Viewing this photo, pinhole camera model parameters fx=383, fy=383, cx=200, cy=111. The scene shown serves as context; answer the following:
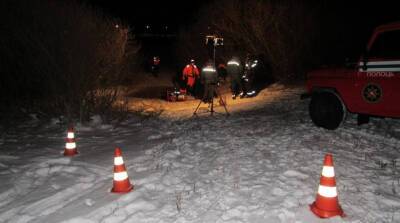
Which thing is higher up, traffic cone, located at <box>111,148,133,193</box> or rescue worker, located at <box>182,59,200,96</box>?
rescue worker, located at <box>182,59,200,96</box>

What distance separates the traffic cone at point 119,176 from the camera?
16.2 ft

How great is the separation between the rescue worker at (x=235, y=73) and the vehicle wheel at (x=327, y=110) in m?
6.65

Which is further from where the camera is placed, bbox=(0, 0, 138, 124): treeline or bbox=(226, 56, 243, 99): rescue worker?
bbox=(226, 56, 243, 99): rescue worker

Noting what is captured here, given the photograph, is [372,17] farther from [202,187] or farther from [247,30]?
[202,187]

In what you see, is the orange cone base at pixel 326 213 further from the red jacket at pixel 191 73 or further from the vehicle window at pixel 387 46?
the red jacket at pixel 191 73

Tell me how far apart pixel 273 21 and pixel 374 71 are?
12494 mm

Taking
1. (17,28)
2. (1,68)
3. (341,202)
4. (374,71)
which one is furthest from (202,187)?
(1,68)

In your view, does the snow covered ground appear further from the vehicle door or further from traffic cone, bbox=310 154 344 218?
the vehicle door

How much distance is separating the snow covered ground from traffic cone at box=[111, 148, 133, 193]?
0.10 metres

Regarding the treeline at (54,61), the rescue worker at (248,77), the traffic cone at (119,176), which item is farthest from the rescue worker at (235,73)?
the traffic cone at (119,176)

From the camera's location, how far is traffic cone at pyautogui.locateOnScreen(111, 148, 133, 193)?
4.94 meters

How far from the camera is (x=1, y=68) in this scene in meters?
11.2

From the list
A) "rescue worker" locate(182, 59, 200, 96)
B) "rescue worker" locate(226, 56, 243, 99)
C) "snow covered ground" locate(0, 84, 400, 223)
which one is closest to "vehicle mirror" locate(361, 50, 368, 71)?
"snow covered ground" locate(0, 84, 400, 223)

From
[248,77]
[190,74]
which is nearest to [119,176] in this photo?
[248,77]
